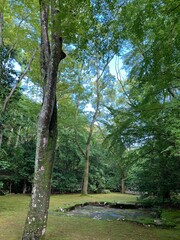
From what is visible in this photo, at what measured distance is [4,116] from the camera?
7410mm

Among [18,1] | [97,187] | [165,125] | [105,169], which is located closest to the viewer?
[165,125]

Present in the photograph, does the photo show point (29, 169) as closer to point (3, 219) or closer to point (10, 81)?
point (10, 81)

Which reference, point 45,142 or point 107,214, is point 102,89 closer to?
point 107,214

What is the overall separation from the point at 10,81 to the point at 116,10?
597cm

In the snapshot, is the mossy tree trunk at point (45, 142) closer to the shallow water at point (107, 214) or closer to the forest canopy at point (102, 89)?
the forest canopy at point (102, 89)

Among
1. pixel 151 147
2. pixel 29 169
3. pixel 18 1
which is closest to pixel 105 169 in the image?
pixel 29 169

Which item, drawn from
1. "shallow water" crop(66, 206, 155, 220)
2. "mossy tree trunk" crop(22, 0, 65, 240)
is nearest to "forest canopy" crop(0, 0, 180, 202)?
"mossy tree trunk" crop(22, 0, 65, 240)

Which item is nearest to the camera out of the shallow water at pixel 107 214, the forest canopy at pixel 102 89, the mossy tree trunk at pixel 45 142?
the mossy tree trunk at pixel 45 142

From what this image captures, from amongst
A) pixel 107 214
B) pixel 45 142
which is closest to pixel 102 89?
pixel 107 214

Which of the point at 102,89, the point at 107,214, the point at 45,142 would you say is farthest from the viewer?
the point at 102,89

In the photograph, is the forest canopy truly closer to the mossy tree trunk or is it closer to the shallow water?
the mossy tree trunk

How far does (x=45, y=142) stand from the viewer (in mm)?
4336

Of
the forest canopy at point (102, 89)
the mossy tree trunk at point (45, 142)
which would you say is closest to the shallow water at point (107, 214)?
the forest canopy at point (102, 89)

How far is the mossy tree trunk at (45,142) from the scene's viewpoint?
12.8ft
